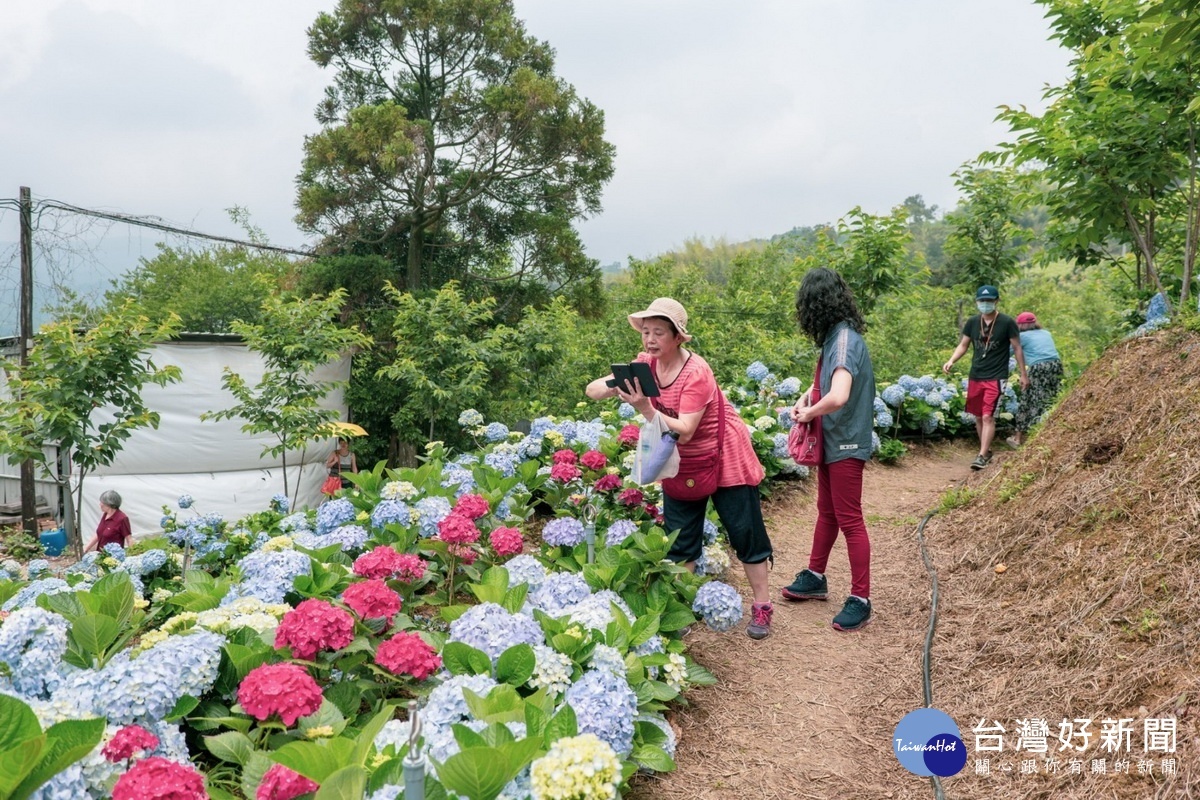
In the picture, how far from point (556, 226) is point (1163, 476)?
1308 centimetres

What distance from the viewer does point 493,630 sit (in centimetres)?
230

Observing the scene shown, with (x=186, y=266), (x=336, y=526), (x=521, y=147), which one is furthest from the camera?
(x=186, y=266)

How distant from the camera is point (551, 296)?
50.5 feet

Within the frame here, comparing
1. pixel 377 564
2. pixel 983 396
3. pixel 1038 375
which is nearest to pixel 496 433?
pixel 377 564

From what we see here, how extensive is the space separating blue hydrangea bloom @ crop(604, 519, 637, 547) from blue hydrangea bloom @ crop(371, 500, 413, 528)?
0.88 meters

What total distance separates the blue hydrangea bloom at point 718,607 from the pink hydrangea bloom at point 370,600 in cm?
122

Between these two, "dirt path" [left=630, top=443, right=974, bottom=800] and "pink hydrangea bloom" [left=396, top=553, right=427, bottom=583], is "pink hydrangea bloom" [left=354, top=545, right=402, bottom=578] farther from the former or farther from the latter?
"dirt path" [left=630, top=443, right=974, bottom=800]

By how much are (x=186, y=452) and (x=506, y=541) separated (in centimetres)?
1136

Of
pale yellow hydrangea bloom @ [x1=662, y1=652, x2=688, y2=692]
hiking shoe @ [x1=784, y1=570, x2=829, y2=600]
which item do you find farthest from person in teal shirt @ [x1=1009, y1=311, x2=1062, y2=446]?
pale yellow hydrangea bloom @ [x1=662, y1=652, x2=688, y2=692]

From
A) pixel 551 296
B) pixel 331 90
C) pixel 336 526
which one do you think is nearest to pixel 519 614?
pixel 336 526

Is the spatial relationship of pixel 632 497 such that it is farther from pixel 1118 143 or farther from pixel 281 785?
pixel 1118 143

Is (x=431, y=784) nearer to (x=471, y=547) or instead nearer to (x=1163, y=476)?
(x=471, y=547)

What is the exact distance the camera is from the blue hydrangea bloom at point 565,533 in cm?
329

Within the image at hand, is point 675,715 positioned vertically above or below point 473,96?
below
